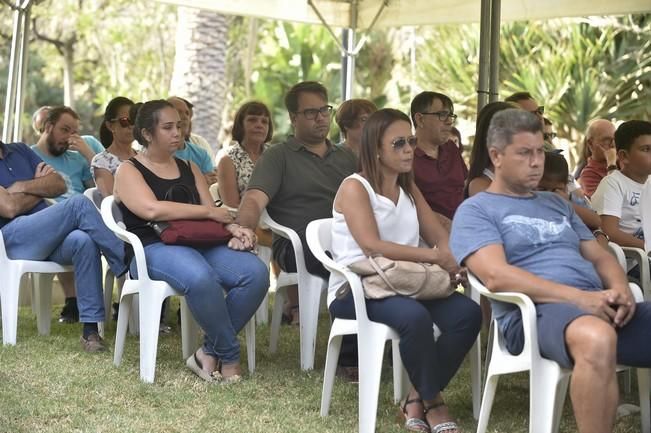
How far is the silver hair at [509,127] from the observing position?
461 centimetres

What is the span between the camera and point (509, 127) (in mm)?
4621

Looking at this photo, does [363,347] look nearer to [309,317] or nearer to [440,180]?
[309,317]

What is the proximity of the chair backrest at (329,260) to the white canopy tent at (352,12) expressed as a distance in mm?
4231

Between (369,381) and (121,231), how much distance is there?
171cm

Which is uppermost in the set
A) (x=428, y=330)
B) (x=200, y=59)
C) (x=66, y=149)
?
(x=200, y=59)

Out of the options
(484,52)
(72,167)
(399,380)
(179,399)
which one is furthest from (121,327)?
(484,52)

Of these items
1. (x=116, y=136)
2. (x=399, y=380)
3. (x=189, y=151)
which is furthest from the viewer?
(x=189, y=151)

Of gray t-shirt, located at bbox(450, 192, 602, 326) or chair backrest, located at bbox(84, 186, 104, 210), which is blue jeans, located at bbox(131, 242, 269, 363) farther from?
gray t-shirt, located at bbox(450, 192, 602, 326)

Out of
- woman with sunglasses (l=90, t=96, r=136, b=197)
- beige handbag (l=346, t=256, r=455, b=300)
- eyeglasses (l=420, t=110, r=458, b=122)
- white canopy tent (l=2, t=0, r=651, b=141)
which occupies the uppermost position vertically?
white canopy tent (l=2, t=0, r=651, b=141)

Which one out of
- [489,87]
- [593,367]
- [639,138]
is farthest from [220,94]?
[593,367]

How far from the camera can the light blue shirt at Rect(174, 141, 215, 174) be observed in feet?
28.0

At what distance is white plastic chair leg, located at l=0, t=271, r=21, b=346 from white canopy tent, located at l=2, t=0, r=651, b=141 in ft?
8.25

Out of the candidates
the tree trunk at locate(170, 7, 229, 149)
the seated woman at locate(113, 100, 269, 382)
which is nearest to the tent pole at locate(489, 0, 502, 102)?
the seated woman at locate(113, 100, 269, 382)

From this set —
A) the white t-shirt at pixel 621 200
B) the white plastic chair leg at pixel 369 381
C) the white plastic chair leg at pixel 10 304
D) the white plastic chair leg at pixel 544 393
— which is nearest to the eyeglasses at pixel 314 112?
the white t-shirt at pixel 621 200
